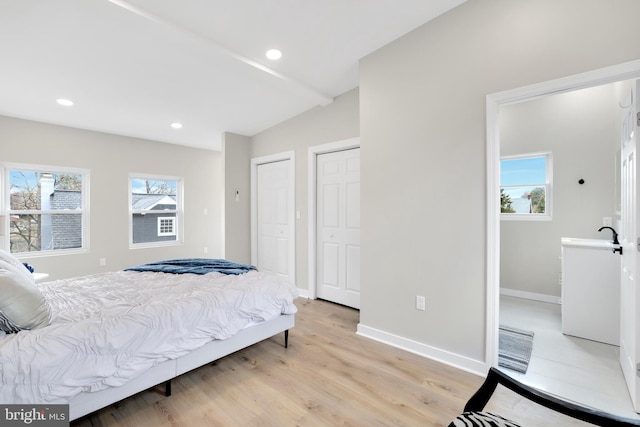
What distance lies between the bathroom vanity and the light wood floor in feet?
4.82

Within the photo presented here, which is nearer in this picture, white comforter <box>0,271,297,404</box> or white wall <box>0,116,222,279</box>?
white comforter <box>0,271,297,404</box>

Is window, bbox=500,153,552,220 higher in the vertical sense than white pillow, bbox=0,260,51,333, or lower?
higher

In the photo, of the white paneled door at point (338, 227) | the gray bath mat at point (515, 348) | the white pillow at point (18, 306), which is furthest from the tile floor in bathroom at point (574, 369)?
the white pillow at point (18, 306)

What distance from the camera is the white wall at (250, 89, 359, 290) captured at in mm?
3602

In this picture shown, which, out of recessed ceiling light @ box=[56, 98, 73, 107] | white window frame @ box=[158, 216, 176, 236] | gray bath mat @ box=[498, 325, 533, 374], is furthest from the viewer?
white window frame @ box=[158, 216, 176, 236]

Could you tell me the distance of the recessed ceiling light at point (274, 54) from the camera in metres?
2.74

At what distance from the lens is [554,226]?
3711 millimetres

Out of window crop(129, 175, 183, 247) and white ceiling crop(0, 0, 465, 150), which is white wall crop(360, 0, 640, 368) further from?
window crop(129, 175, 183, 247)

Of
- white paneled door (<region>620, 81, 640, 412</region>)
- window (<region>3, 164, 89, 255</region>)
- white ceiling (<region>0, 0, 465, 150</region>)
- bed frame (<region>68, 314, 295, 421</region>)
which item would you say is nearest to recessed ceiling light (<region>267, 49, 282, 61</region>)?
white ceiling (<region>0, 0, 465, 150</region>)

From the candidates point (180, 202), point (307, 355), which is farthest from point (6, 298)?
point (180, 202)

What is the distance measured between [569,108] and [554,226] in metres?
1.49

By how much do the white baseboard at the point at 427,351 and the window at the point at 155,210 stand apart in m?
4.08

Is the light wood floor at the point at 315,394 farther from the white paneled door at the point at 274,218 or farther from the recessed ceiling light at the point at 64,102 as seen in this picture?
the recessed ceiling light at the point at 64,102

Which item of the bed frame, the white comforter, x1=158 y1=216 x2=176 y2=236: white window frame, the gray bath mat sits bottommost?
the gray bath mat
